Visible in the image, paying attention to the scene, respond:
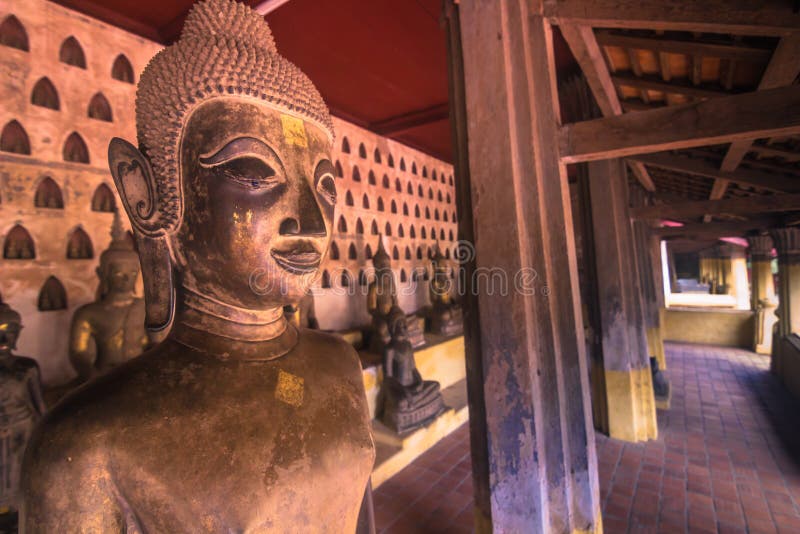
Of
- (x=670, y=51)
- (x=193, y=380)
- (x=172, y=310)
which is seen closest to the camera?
(x=193, y=380)

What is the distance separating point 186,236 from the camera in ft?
3.58

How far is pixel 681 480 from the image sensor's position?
3.56m

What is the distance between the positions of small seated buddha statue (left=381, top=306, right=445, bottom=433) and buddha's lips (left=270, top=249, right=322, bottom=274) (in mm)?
3302

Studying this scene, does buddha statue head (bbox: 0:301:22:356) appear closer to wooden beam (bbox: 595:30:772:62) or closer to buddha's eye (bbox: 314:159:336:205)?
buddha's eye (bbox: 314:159:336:205)

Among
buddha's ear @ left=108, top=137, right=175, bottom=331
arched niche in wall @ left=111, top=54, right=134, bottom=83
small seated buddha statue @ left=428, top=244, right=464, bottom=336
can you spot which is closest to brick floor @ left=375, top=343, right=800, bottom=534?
small seated buddha statue @ left=428, top=244, right=464, bottom=336

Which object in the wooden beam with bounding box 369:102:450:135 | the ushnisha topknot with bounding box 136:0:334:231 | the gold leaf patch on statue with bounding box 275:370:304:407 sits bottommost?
the gold leaf patch on statue with bounding box 275:370:304:407

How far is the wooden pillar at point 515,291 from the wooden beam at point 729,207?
486 cm

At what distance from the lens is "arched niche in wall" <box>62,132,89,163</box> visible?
3190 millimetres

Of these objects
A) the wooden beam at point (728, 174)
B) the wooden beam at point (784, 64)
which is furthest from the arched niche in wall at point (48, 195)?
the wooden beam at point (728, 174)

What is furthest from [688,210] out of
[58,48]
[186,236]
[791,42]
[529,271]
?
[58,48]

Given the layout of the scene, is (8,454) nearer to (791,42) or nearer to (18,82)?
(18,82)

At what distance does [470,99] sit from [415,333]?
12.6 ft

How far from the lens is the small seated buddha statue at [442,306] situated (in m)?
6.48

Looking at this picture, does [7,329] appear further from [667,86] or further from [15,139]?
[667,86]
